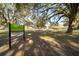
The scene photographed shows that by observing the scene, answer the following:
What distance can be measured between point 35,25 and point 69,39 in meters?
0.53

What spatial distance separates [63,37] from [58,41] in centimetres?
9

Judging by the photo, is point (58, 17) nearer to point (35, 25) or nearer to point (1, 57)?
point (35, 25)

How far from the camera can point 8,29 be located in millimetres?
4316

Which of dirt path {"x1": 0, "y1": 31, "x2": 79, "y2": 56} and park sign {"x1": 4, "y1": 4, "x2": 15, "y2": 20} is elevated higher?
park sign {"x1": 4, "y1": 4, "x2": 15, "y2": 20}

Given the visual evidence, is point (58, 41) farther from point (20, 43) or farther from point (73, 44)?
point (20, 43)

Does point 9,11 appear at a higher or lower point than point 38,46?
higher

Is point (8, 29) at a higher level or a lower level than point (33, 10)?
lower

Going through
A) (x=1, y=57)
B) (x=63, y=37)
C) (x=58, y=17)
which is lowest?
(x=1, y=57)

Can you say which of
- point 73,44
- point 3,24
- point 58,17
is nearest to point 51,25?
point 58,17

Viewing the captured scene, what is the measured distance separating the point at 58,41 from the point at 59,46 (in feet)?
0.24

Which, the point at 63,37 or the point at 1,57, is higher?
the point at 63,37

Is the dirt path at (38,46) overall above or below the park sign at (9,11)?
below

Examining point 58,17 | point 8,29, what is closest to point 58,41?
point 58,17

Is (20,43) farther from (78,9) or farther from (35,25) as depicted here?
(78,9)
